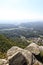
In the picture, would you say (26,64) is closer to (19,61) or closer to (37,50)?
(19,61)

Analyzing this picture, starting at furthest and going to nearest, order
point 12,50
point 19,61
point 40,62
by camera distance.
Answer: point 12,50
point 40,62
point 19,61

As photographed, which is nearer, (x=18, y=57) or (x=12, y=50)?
(x=18, y=57)

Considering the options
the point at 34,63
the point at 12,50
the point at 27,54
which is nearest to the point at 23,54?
the point at 27,54

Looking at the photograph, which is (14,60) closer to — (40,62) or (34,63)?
(34,63)

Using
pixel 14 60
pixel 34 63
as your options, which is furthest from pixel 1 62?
pixel 34 63

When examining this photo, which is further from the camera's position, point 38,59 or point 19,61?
point 38,59

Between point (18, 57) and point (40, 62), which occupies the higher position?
Result: point (18, 57)

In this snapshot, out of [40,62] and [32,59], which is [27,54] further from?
[40,62]

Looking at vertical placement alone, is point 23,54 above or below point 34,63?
above

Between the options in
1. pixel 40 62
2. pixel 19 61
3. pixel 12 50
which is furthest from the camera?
pixel 12 50
